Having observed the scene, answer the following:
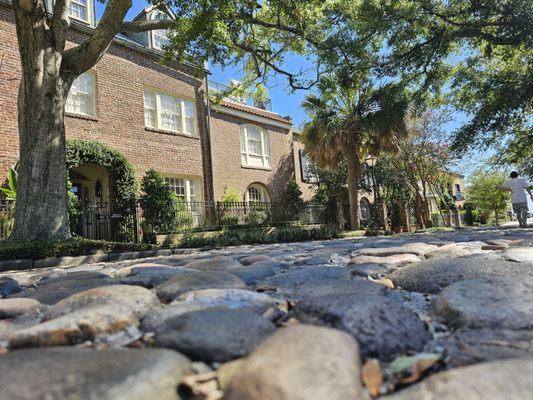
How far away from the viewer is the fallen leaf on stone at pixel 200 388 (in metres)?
1.03

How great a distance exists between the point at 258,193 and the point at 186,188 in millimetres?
4502

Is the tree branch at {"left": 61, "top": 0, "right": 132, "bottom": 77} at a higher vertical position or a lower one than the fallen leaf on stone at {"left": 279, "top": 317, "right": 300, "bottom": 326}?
higher

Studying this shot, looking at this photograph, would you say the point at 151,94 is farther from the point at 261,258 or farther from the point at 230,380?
the point at 230,380

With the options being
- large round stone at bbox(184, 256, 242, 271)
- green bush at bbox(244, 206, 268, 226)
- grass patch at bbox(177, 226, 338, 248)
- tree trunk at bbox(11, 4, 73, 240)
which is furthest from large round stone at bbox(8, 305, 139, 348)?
green bush at bbox(244, 206, 268, 226)

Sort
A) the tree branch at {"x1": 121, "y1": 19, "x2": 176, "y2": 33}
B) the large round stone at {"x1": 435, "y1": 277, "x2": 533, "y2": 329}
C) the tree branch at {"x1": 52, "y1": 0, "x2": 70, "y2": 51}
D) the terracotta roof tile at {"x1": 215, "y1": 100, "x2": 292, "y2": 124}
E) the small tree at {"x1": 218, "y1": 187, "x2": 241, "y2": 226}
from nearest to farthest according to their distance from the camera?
1. the large round stone at {"x1": 435, "y1": 277, "x2": 533, "y2": 329}
2. the tree branch at {"x1": 52, "y1": 0, "x2": 70, "y2": 51}
3. the tree branch at {"x1": 121, "y1": 19, "x2": 176, "y2": 33}
4. the small tree at {"x1": 218, "y1": 187, "x2": 241, "y2": 226}
5. the terracotta roof tile at {"x1": 215, "y1": 100, "x2": 292, "y2": 124}

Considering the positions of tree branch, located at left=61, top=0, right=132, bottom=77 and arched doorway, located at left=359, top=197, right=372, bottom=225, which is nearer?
tree branch, located at left=61, top=0, right=132, bottom=77

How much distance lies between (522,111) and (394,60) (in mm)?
4044

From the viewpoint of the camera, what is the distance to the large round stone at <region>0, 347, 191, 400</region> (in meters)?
0.93

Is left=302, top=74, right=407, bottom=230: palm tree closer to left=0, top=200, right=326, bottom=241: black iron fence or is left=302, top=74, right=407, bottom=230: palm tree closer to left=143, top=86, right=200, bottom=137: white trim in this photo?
left=0, top=200, right=326, bottom=241: black iron fence

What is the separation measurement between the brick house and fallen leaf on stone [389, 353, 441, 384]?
969 centimetres

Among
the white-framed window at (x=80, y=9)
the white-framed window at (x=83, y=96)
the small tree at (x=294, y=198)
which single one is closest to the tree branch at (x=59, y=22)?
the white-framed window at (x=83, y=96)

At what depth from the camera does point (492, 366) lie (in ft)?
3.28

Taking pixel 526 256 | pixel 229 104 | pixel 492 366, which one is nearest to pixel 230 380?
pixel 492 366

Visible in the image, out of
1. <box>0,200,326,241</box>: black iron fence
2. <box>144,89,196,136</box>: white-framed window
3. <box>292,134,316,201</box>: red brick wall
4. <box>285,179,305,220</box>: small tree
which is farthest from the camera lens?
<box>292,134,316,201</box>: red brick wall
